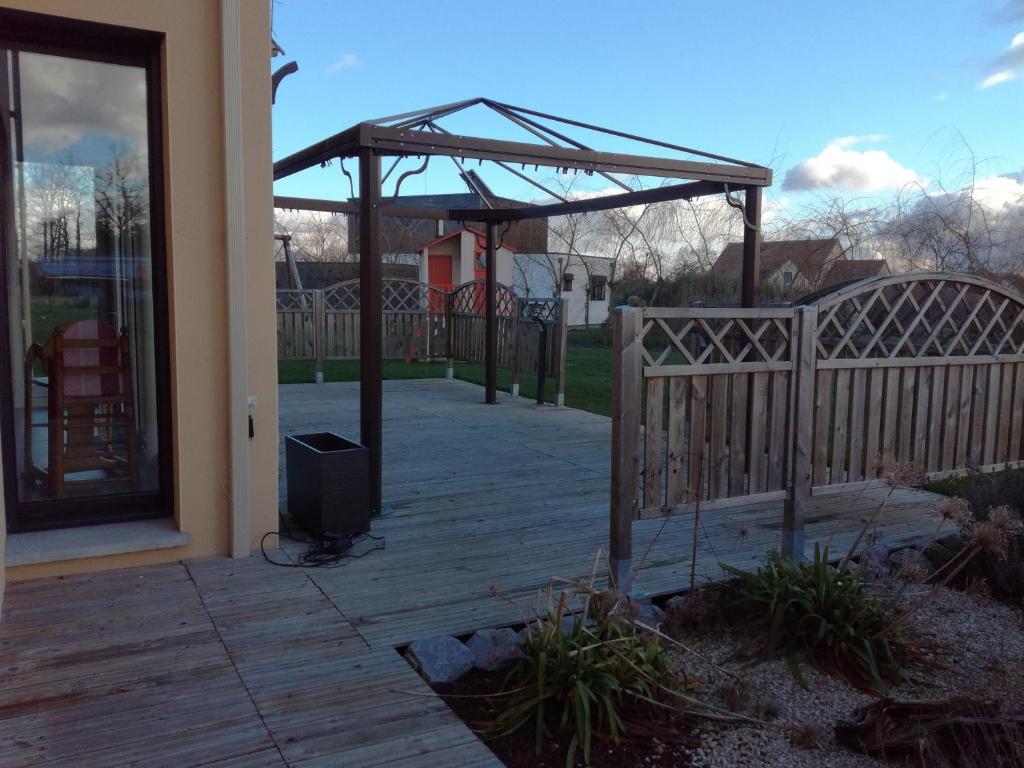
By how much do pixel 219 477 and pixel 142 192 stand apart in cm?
140

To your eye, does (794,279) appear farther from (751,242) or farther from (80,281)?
(80,281)

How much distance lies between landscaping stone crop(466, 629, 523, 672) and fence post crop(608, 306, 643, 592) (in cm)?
57

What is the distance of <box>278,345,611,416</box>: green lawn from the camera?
9.98 metres

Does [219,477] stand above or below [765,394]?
below

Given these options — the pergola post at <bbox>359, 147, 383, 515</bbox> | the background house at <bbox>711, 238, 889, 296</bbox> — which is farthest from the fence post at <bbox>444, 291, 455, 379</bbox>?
the pergola post at <bbox>359, 147, 383, 515</bbox>

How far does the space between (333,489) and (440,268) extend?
2227 cm

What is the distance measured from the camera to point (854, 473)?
4121mm

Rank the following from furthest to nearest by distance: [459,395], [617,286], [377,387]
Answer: [617,286] < [459,395] < [377,387]

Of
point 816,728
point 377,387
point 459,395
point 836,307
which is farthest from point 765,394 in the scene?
point 459,395

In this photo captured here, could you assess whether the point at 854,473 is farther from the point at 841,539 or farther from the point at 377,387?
the point at 377,387

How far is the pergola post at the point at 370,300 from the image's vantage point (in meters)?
4.41

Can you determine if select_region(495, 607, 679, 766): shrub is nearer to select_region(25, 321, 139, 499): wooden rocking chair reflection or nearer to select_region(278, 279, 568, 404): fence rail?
select_region(25, 321, 139, 499): wooden rocking chair reflection

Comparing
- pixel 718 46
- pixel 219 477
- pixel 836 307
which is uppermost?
pixel 718 46

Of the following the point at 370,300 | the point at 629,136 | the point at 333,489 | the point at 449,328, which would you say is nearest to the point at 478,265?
the point at 449,328
